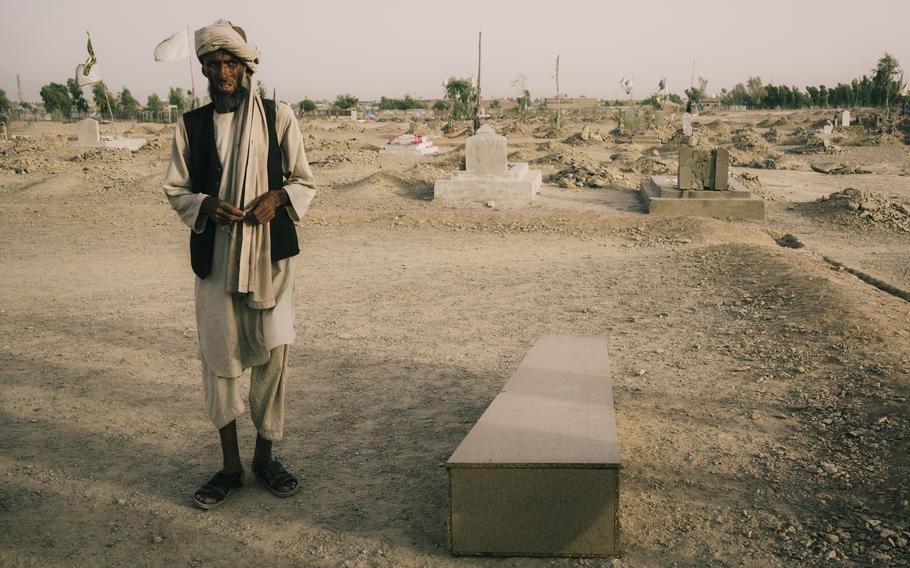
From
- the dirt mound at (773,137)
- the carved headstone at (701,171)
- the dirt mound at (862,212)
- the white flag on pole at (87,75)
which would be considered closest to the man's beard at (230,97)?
the carved headstone at (701,171)

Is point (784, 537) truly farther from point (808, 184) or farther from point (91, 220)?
point (808, 184)

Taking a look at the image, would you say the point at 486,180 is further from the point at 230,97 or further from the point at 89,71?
the point at 89,71

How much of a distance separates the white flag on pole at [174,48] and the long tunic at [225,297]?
12.8 m

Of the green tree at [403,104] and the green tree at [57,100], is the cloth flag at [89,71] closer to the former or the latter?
the green tree at [57,100]

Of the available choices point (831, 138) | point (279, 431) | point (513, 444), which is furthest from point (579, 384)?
point (831, 138)

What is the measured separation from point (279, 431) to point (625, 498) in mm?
1484

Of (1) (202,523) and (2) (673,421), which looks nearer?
(1) (202,523)

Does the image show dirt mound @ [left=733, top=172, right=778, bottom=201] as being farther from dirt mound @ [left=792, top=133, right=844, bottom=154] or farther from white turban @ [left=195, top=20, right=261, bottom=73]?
white turban @ [left=195, top=20, right=261, bottom=73]

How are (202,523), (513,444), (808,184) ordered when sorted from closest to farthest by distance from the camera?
(513,444), (202,523), (808,184)

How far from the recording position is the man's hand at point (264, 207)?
3.08 m

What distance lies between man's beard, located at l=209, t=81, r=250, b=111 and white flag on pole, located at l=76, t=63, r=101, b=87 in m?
22.2

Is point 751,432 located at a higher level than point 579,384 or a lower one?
lower

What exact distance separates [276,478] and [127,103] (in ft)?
205

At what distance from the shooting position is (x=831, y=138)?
1171 inches
